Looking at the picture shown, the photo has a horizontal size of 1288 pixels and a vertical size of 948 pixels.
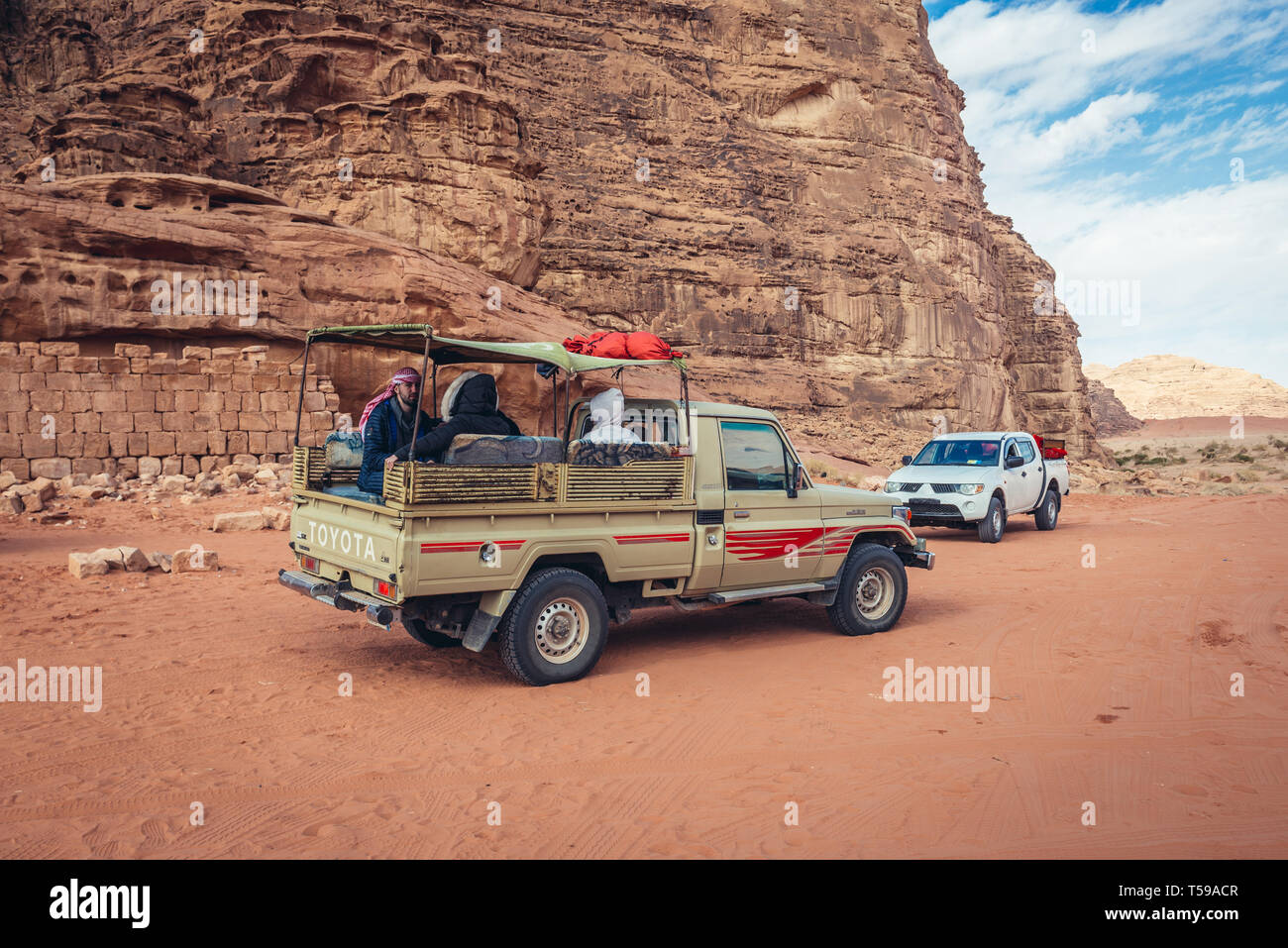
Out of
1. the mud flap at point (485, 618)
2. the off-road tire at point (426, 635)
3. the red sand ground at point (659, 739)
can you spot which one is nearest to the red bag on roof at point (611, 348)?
the mud flap at point (485, 618)

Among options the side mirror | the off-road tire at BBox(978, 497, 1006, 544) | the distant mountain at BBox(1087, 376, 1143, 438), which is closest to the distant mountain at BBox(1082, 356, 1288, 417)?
the distant mountain at BBox(1087, 376, 1143, 438)

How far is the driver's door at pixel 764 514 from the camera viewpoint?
7.43 meters

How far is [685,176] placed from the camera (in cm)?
4481

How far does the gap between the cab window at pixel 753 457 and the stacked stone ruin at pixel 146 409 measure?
12408mm

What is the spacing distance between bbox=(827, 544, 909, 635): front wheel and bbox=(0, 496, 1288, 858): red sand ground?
20 cm

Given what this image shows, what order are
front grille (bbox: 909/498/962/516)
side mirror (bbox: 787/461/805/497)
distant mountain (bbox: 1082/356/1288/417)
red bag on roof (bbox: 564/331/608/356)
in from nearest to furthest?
red bag on roof (bbox: 564/331/608/356) < side mirror (bbox: 787/461/805/497) < front grille (bbox: 909/498/962/516) < distant mountain (bbox: 1082/356/1288/417)

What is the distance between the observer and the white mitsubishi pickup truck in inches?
598

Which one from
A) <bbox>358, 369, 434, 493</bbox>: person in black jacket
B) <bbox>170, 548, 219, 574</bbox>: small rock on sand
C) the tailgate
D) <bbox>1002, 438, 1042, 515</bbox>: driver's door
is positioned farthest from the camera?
<bbox>1002, 438, 1042, 515</bbox>: driver's door

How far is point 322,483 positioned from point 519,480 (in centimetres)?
270

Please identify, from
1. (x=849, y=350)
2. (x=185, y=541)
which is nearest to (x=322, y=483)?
(x=185, y=541)

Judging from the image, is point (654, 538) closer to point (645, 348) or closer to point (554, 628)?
point (554, 628)

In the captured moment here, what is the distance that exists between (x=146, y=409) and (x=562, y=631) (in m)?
16.3

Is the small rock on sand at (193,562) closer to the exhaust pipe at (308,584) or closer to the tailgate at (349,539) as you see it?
the tailgate at (349,539)

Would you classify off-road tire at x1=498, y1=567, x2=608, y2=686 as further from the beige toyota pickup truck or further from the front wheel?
the front wheel
